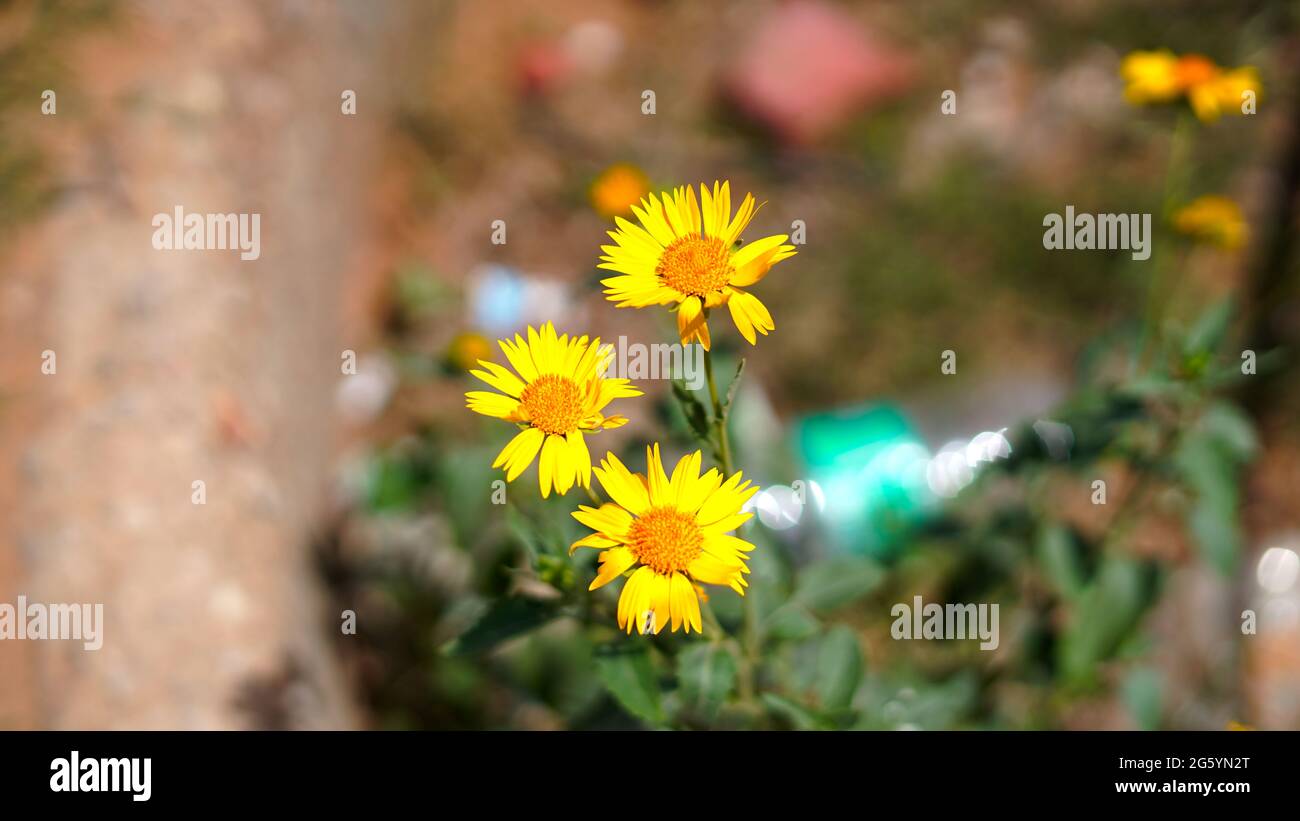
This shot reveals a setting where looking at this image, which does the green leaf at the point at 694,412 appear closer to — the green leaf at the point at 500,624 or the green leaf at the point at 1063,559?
the green leaf at the point at 500,624

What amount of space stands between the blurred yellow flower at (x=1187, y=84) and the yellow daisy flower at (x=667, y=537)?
1.22 m

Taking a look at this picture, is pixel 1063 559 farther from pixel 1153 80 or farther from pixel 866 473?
pixel 1153 80

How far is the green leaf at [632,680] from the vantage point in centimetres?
115

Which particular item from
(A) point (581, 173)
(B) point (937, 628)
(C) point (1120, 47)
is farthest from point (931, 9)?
(B) point (937, 628)

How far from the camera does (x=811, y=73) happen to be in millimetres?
3262

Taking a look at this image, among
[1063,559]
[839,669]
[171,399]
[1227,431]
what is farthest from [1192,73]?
[171,399]

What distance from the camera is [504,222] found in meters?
3.19

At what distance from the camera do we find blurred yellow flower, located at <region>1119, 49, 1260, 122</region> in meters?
1.82

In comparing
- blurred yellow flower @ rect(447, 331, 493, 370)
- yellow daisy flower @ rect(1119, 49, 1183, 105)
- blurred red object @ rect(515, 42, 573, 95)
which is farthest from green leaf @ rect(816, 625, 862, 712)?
blurred red object @ rect(515, 42, 573, 95)

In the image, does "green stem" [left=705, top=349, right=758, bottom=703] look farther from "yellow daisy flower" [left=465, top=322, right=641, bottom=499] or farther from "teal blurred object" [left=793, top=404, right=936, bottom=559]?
"teal blurred object" [left=793, top=404, right=936, bottom=559]

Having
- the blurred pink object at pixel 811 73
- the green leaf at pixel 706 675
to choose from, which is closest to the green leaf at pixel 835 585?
the green leaf at pixel 706 675

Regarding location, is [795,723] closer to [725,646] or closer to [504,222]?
[725,646]

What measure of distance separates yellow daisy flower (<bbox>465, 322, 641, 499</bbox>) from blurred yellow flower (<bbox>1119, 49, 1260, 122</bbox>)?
4.10ft

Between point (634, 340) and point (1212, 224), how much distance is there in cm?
147
